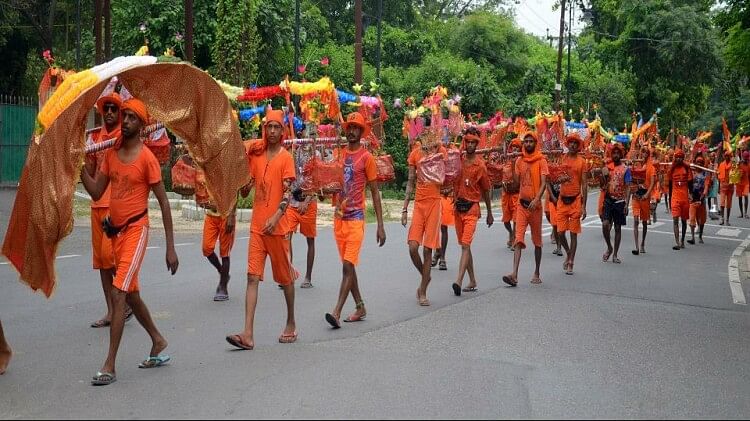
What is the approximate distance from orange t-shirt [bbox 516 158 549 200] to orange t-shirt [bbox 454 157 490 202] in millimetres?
1146

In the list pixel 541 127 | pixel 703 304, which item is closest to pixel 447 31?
pixel 541 127

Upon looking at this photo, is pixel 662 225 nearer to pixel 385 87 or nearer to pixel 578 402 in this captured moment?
pixel 385 87

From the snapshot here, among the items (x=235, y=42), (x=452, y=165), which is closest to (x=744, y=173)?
(x=235, y=42)

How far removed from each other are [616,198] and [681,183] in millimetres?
3068

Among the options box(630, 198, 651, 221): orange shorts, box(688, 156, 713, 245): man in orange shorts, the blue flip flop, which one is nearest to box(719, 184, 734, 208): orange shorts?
box(688, 156, 713, 245): man in orange shorts

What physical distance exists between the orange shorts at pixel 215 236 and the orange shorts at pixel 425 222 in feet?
6.42

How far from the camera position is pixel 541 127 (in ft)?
49.0

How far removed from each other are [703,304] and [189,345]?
21.5 ft

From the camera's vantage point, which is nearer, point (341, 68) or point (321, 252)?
point (321, 252)

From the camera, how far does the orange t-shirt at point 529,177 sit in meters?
12.4

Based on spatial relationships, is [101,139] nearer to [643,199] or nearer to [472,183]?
[472,183]

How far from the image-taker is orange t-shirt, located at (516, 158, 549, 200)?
12.4 m

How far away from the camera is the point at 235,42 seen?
28859 millimetres

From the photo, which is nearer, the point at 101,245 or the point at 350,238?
the point at 101,245
